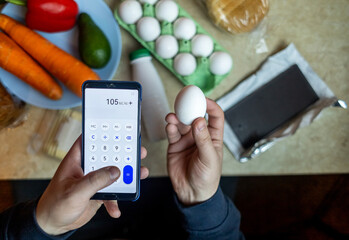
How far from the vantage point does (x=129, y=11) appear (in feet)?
1.93

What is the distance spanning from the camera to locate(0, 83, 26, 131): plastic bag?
1.84ft

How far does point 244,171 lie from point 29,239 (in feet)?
1.50

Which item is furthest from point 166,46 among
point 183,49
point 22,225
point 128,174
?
point 22,225

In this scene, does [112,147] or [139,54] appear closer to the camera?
[112,147]

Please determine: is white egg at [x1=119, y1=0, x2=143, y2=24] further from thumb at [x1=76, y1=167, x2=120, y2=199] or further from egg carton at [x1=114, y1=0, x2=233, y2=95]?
thumb at [x1=76, y1=167, x2=120, y2=199]

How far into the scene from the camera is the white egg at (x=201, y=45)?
1.99 ft

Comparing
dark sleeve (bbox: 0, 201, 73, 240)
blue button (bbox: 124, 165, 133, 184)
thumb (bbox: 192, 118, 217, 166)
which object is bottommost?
dark sleeve (bbox: 0, 201, 73, 240)

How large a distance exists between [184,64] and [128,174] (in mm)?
265

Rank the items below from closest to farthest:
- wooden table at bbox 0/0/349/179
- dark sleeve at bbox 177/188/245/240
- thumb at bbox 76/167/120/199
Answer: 1. thumb at bbox 76/167/120/199
2. dark sleeve at bbox 177/188/245/240
3. wooden table at bbox 0/0/349/179

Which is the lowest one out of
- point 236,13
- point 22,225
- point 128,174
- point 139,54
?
point 22,225

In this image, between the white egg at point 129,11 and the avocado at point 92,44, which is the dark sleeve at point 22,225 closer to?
the avocado at point 92,44

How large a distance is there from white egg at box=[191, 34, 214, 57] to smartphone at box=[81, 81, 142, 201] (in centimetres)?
21

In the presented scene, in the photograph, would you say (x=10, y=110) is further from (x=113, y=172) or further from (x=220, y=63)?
(x=220, y=63)

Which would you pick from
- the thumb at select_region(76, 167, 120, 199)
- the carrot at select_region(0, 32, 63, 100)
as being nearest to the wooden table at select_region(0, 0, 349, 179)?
the carrot at select_region(0, 32, 63, 100)
